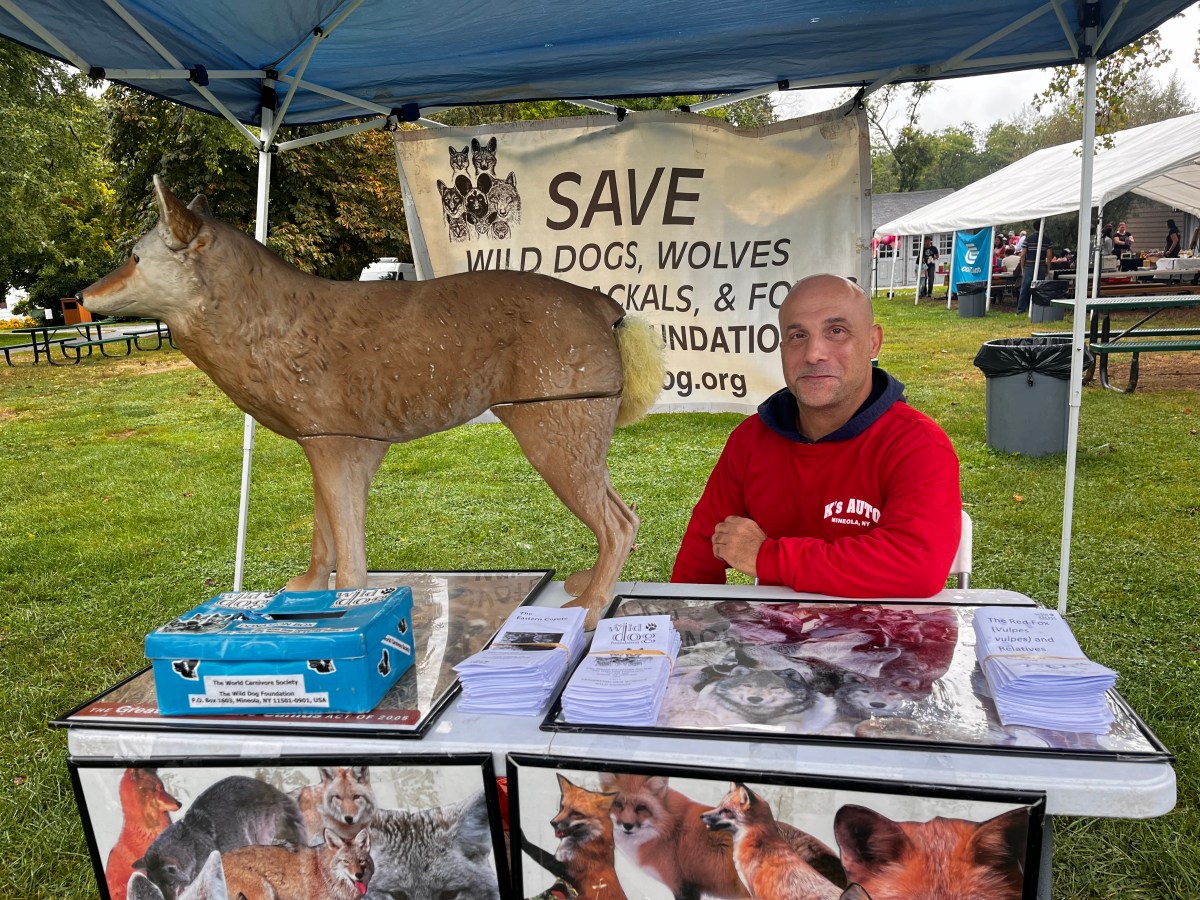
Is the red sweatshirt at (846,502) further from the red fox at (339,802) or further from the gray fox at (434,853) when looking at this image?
the red fox at (339,802)

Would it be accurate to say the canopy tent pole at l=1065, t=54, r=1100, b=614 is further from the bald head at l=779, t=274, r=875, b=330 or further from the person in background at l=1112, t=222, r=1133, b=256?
the person in background at l=1112, t=222, r=1133, b=256

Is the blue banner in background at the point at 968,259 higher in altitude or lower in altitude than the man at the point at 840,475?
higher

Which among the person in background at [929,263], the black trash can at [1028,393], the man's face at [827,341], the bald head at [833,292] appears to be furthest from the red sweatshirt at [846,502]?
the person in background at [929,263]

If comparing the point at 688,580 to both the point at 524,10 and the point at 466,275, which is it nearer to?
the point at 466,275

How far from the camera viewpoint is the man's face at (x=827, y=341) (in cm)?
202

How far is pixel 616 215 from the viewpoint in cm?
323

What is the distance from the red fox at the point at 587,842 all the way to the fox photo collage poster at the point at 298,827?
127 millimetres

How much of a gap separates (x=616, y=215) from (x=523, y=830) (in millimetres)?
2466

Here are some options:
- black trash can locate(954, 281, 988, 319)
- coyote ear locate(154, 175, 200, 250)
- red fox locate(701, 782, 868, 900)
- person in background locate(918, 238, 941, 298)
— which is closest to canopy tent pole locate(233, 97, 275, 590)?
coyote ear locate(154, 175, 200, 250)

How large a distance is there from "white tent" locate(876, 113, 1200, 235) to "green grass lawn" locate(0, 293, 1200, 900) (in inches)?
93.5

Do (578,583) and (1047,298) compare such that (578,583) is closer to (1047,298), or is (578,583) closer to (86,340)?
(1047,298)

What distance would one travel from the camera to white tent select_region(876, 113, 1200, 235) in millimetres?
8875

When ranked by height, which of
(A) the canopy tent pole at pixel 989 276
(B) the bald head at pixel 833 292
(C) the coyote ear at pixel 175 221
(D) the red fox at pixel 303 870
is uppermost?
(A) the canopy tent pole at pixel 989 276

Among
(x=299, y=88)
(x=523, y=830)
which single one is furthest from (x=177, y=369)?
(x=523, y=830)
